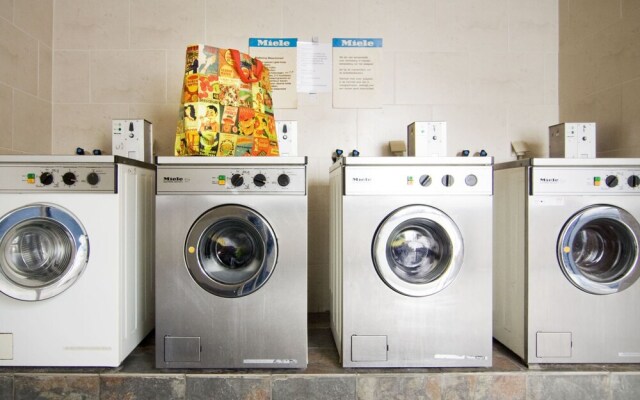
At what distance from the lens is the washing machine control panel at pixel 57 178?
1646 millimetres

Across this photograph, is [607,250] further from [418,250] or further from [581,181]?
[418,250]

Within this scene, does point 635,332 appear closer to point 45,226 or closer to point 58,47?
point 45,226

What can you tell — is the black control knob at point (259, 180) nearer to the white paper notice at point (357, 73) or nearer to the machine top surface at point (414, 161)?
the machine top surface at point (414, 161)

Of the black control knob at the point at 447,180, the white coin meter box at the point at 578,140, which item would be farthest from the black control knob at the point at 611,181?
the black control knob at the point at 447,180

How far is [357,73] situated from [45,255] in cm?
214

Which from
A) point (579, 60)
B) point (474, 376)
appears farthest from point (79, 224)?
point (579, 60)

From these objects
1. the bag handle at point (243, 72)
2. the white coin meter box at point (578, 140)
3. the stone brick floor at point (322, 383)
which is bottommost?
the stone brick floor at point (322, 383)

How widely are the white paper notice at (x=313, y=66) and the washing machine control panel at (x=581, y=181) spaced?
4.85ft

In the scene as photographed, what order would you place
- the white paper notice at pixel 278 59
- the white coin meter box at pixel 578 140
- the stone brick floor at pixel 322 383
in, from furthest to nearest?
the white paper notice at pixel 278 59, the white coin meter box at pixel 578 140, the stone brick floor at pixel 322 383

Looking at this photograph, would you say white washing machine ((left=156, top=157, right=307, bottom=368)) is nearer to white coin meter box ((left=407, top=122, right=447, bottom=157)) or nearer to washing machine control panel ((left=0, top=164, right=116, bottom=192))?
washing machine control panel ((left=0, top=164, right=116, bottom=192))

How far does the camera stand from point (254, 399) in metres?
1.63

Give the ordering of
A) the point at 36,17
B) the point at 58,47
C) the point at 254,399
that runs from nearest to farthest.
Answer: the point at 254,399 < the point at 36,17 < the point at 58,47

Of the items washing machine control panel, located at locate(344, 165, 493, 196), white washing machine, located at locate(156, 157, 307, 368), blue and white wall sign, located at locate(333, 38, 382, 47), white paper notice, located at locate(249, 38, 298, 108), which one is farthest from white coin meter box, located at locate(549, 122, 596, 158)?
white paper notice, located at locate(249, 38, 298, 108)

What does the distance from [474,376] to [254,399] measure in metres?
1.02
